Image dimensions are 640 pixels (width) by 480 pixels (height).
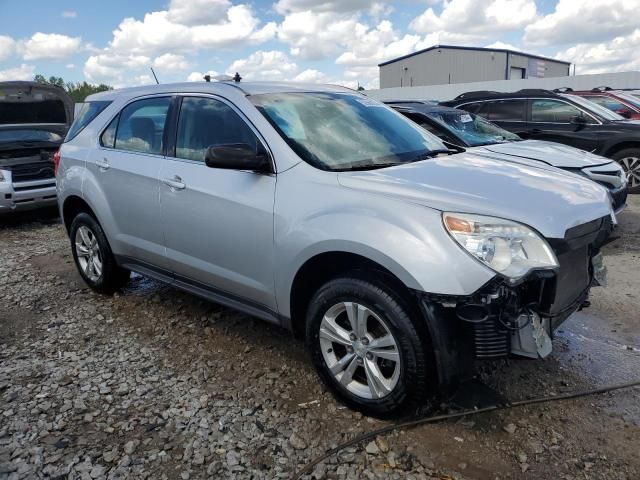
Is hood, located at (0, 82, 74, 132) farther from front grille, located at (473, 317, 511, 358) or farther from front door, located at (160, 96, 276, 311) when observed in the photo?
front grille, located at (473, 317, 511, 358)

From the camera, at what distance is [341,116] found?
3.56m

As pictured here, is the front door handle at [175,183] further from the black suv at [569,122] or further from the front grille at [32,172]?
the black suv at [569,122]

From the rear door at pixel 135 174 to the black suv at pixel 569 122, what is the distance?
270 inches

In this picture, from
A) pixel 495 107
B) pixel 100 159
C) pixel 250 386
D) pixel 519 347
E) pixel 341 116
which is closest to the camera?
pixel 519 347

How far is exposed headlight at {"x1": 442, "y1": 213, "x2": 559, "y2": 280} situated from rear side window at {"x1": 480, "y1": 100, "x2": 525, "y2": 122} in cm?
736

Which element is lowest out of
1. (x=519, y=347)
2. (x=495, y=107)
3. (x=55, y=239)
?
(x=55, y=239)

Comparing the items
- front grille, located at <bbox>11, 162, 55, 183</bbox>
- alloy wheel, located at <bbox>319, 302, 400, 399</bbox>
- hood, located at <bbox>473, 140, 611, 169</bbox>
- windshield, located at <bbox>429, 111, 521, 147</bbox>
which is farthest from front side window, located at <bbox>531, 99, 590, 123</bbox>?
front grille, located at <bbox>11, 162, 55, 183</bbox>

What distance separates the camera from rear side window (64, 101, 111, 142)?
4.57 metres

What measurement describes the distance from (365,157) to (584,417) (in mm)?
1871

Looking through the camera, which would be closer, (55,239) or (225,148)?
(225,148)

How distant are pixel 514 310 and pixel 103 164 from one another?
3.36 m

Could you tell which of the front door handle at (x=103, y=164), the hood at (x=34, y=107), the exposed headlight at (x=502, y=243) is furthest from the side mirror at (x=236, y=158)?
the hood at (x=34, y=107)

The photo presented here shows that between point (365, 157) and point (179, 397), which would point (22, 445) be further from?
point (365, 157)

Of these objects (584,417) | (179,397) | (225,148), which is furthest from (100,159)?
(584,417)
